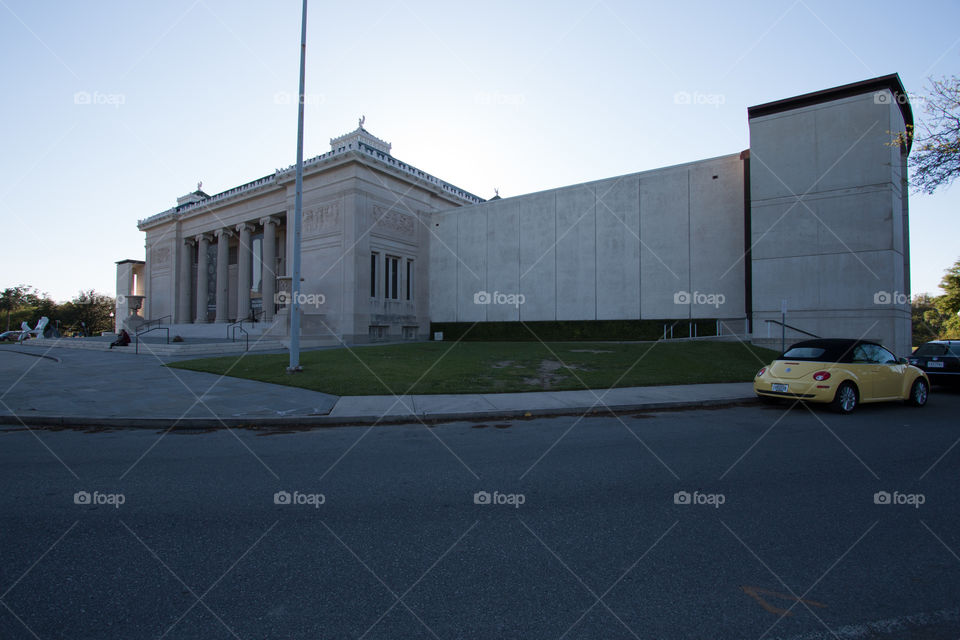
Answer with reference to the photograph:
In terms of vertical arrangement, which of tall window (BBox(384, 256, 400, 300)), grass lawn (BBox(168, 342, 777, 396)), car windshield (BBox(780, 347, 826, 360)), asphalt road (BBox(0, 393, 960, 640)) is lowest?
asphalt road (BBox(0, 393, 960, 640))

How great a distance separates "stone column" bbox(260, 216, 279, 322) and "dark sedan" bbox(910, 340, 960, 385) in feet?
128

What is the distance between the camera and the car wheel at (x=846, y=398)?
970 cm

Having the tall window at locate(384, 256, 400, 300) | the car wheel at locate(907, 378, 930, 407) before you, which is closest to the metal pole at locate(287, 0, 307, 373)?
the car wheel at locate(907, 378, 930, 407)

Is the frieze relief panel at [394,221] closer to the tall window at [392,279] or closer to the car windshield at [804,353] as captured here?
the tall window at [392,279]

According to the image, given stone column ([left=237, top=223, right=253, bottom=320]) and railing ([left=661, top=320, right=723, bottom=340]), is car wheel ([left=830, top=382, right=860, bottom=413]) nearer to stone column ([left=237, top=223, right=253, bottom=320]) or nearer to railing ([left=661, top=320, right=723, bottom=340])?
railing ([left=661, top=320, right=723, bottom=340])

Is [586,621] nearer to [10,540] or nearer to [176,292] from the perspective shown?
[10,540]

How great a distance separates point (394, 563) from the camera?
332 centimetres

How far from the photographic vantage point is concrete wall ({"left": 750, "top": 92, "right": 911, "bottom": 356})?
21984 millimetres

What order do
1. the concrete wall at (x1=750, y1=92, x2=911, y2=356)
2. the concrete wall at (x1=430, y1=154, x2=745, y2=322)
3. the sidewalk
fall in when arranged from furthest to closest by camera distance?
the concrete wall at (x1=430, y1=154, x2=745, y2=322) < the concrete wall at (x1=750, y1=92, x2=911, y2=356) < the sidewalk

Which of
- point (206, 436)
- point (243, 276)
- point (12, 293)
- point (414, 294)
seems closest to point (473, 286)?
point (414, 294)

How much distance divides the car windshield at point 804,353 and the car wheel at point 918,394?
8.42ft

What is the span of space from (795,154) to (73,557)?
29.4 m

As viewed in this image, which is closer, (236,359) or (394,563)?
(394,563)

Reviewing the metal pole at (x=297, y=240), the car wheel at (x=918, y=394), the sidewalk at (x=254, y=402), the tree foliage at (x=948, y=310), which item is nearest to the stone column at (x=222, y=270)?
the sidewalk at (x=254, y=402)
